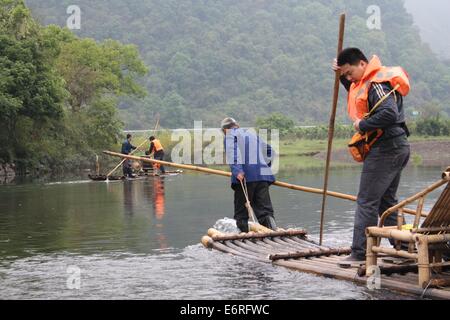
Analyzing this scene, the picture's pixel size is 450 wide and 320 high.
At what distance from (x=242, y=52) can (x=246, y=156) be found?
333 feet

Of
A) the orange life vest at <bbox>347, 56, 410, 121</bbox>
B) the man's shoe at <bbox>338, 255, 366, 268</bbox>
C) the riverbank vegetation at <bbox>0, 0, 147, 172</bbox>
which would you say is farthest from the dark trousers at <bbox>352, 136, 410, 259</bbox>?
the riverbank vegetation at <bbox>0, 0, 147, 172</bbox>

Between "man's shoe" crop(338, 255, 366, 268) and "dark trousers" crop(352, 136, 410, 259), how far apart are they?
0.11 metres

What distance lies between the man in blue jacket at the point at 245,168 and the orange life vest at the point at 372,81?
332 centimetres

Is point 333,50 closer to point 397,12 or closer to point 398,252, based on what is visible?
point 397,12

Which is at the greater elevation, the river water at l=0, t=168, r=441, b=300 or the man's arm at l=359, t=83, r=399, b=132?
the man's arm at l=359, t=83, r=399, b=132

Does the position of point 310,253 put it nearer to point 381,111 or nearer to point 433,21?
point 381,111

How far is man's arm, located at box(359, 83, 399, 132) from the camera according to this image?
29.7 feet

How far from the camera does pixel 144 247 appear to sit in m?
12.5

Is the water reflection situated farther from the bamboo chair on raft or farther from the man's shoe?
the bamboo chair on raft

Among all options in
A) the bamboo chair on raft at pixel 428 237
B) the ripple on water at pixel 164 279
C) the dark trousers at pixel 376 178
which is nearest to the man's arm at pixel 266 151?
the ripple on water at pixel 164 279

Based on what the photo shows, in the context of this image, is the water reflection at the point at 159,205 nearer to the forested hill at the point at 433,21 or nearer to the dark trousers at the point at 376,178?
the dark trousers at the point at 376,178

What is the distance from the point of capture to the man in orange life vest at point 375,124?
9.15 m

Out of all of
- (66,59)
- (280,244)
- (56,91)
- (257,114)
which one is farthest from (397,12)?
(280,244)
